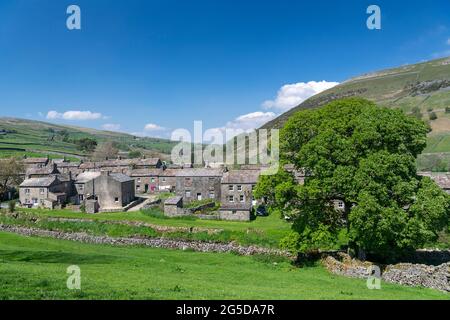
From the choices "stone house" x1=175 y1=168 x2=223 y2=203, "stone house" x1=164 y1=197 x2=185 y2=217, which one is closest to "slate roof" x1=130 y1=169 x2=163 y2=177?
"stone house" x1=175 y1=168 x2=223 y2=203

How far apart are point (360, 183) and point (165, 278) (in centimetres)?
1631

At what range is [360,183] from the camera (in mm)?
29406

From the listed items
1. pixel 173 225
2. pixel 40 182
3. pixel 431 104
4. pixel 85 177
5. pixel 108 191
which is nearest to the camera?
pixel 173 225

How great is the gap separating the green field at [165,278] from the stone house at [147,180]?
1601 inches

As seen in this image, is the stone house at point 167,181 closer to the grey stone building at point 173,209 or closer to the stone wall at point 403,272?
the grey stone building at point 173,209

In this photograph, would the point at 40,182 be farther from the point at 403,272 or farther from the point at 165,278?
the point at 403,272

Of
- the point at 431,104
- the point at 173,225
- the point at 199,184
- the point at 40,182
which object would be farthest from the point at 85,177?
the point at 431,104

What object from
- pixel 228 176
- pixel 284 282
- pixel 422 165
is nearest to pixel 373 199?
pixel 284 282

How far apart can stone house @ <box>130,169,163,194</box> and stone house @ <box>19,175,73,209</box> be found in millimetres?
16776

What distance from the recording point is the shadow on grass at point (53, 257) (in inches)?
1262

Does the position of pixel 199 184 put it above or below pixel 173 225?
above

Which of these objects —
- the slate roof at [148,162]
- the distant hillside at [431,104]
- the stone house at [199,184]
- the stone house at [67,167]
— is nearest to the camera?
the stone house at [199,184]

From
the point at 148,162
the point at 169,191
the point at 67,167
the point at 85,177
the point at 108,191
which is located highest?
the point at 148,162

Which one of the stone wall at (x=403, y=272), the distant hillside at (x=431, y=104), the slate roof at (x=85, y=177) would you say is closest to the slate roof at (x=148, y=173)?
the slate roof at (x=85, y=177)
